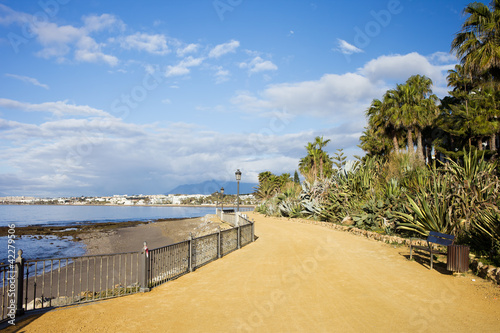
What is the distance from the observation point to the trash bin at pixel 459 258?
8305 millimetres

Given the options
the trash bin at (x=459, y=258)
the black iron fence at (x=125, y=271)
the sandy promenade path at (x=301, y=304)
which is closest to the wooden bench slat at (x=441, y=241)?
the sandy promenade path at (x=301, y=304)

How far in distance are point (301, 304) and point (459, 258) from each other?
484cm

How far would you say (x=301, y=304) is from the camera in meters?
6.63

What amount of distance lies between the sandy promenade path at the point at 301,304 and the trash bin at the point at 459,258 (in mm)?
274

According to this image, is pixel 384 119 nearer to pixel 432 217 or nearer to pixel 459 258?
pixel 432 217

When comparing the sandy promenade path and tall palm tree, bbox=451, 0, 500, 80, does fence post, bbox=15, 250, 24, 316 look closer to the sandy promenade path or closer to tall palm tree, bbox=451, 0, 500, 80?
Result: the sandy promenade path

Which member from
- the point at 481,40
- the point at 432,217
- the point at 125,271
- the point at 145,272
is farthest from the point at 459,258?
the point at 481,40

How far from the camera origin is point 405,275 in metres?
8.79

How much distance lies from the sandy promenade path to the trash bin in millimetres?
274

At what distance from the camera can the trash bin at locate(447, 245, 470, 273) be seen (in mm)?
8305

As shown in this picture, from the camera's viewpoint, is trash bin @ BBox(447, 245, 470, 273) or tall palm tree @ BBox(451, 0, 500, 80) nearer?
trash bin @ BBox(447, 245, 470, 273)

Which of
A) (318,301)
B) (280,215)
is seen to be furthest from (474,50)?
(280,215)

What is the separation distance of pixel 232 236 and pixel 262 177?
72357mm

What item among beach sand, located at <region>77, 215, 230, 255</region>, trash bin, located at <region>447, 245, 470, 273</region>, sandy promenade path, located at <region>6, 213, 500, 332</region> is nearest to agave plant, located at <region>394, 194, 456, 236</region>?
sandy promenade path, located at <region>6, 213, 500, 332</region>
